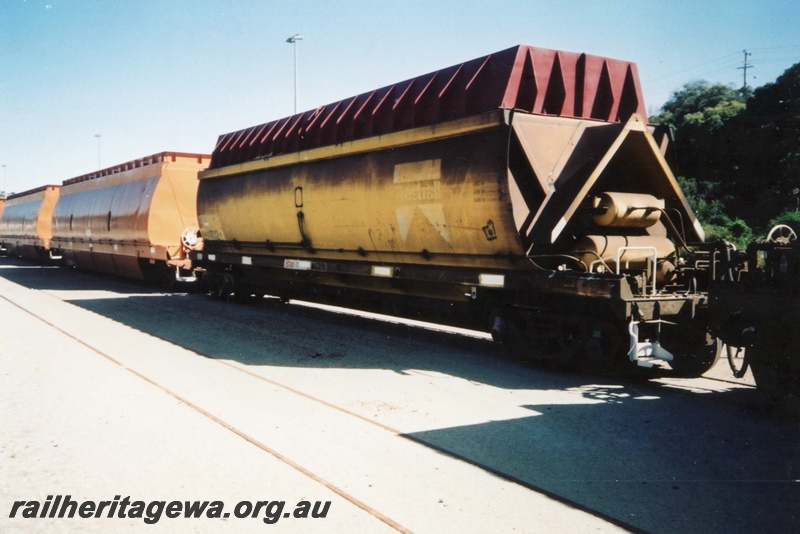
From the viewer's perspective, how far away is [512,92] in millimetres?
8133

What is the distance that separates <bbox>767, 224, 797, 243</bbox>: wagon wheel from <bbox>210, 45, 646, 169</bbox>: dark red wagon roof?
2.72 meters

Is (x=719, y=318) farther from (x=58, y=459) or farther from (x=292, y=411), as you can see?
(x=58, y=459)

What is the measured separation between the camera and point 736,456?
16.5 ft

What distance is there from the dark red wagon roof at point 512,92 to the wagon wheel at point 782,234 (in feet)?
8.92

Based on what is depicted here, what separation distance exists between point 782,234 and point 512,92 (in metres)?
3.44

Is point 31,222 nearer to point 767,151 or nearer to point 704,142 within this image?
point 704,142

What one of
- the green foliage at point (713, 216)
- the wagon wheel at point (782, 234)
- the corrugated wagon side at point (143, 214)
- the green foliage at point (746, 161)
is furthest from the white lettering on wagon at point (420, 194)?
the green foliage at point (746, 161)

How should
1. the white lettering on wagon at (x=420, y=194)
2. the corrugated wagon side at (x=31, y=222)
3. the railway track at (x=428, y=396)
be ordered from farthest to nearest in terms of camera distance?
the corrugated wagon side at (x=31, y=222), the white lettering on wagon at (x=420, y=194), the railway track at (x=428, y=396)

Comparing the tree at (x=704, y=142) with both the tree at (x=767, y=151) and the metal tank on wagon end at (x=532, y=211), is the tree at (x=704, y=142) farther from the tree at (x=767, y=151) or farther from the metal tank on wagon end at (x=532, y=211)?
the metal tank on wagon end at (x=532, y=211)

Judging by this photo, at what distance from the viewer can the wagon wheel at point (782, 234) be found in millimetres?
6855

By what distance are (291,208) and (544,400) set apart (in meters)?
7.15

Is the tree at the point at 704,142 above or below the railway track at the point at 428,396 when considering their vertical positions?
above

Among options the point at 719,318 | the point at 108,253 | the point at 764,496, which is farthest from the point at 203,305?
the point at 764,496

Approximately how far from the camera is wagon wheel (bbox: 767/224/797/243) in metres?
6.86
